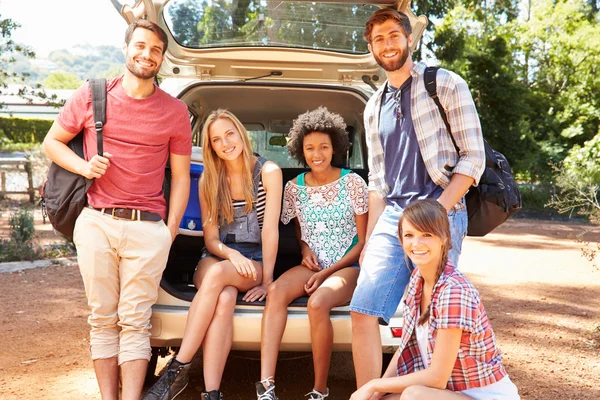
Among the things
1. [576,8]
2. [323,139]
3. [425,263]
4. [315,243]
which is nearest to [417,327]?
[425,263]

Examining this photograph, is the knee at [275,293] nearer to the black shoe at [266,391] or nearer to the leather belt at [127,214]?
the black shoe at [266,391]

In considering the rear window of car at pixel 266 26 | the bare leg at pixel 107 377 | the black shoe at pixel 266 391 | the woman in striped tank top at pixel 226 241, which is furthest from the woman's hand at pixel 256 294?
the rear window of car at pixel 266 26

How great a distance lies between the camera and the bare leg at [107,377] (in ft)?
10.2

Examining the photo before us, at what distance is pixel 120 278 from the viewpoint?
3.17 m

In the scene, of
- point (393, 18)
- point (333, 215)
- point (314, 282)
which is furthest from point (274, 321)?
point (393, 18)

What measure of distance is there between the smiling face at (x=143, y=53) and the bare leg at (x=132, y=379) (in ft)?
4.40

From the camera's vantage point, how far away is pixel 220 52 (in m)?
4.42

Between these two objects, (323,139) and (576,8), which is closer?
(323,139)

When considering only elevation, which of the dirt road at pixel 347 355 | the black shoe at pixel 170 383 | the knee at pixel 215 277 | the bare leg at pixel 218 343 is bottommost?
the dirt road at pixel 347 355

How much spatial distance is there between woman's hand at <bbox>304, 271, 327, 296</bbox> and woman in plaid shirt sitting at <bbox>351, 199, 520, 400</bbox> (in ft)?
2.49

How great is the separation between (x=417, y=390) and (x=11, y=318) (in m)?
4.01

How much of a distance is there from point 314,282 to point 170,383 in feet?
2.75

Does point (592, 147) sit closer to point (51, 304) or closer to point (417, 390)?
point (51, 304)

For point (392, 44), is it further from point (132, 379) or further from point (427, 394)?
point (132, 379)
